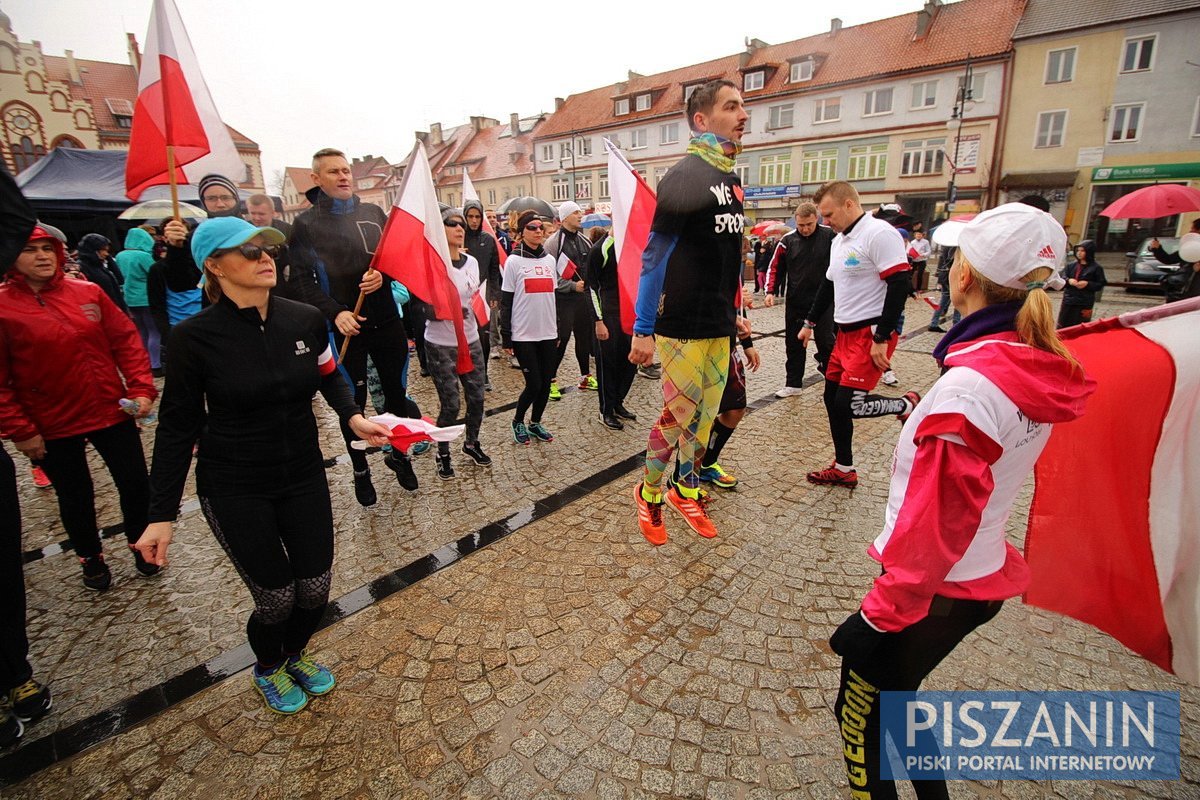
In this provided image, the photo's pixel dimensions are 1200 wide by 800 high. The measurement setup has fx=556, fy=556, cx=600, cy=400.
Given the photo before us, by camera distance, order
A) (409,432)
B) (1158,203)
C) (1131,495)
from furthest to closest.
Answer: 1. (1158,203)
2. (409,432)
3. (1131,495)

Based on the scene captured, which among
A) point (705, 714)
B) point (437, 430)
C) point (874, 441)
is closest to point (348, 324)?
point (437, 430)

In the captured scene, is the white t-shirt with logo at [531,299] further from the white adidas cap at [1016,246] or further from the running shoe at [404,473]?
the white adidas cap at [1016,246]

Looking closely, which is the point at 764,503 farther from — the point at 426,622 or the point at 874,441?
the point at 426,622

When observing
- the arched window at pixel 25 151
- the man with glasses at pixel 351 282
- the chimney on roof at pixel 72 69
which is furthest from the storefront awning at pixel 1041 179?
the chimney on roof at pixel 72 69

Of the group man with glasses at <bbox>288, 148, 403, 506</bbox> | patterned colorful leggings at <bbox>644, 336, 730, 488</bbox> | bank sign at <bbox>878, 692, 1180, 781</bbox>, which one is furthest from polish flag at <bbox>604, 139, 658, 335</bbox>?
bank sign at <bbox>878, 692, 1180, 781</bbox>

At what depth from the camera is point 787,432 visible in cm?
588

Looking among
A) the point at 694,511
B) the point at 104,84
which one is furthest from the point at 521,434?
the point at 104,84

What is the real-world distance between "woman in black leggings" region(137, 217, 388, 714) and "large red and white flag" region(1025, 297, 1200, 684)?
282 cm

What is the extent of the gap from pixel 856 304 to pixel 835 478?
1.42m

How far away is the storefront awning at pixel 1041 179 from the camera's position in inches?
1057

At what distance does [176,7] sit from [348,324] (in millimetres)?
2202

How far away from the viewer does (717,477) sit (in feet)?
15.2

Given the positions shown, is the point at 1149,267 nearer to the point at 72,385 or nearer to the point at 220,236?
the point at 220,236

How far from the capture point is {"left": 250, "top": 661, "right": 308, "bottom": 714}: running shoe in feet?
8.27
